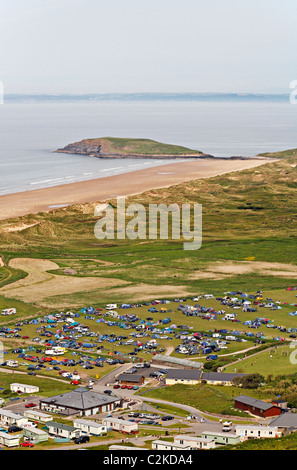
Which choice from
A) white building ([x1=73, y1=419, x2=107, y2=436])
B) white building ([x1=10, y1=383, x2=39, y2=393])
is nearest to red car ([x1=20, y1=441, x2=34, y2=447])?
white building ([x1=73, y1=419, x2=107, y2=436])

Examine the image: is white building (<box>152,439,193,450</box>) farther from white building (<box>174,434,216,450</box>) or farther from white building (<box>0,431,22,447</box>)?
white building (<box>0,431,22,447</box>)

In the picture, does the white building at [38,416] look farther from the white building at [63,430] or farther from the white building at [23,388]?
the white building at [23,388]

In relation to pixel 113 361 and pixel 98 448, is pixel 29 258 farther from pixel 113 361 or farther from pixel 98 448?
pixel 98 448

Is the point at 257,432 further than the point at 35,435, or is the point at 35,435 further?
the point at 257,432

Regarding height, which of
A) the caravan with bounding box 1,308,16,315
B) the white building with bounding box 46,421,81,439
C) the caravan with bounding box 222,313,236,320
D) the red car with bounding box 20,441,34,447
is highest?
the red car with bounding box 20,441,34,447

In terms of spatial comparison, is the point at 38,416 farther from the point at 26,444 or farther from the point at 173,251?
the point at 173,251

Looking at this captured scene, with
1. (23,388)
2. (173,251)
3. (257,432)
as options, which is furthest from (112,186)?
(257,432)

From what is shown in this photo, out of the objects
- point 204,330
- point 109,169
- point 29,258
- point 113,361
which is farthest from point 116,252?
point 109,169
